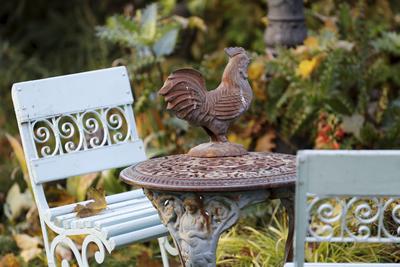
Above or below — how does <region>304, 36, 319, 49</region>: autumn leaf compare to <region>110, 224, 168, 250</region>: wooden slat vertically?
above

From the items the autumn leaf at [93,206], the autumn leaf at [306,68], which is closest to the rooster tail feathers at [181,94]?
the autumn leaf at [93,206]

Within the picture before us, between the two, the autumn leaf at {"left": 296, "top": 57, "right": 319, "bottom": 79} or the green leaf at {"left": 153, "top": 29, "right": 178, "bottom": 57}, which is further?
the green leaf at {"left": 153, "top": 29, "right": 178, "bottom": 57}

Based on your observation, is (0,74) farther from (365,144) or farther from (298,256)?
(298,256)

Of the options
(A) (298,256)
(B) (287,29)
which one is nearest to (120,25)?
(B) (287,29)

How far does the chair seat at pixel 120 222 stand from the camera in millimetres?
3492

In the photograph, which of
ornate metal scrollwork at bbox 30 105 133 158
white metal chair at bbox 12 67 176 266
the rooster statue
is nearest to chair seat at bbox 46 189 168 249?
white metal chair at bbox 12 67 176 266

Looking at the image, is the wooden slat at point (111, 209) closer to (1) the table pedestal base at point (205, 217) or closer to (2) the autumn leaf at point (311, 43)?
(1) the table pedestal base at point (205, 217)

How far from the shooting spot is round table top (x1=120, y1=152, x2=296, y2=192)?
9.75 feet

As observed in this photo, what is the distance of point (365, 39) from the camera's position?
550 cm

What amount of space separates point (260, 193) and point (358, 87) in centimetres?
244

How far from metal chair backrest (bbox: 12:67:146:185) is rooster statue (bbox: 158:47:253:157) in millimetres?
729

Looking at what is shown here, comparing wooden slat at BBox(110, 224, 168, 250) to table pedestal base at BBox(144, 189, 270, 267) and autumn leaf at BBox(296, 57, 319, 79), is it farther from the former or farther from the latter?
autumn leaf at BBox(296, 57, 319, 79)

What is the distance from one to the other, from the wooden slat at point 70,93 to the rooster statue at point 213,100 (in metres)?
0.79

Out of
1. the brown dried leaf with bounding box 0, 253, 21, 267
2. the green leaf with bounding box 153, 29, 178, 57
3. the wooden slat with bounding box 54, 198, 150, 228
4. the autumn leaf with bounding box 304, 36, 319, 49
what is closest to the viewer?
the wooden slat with bounding box 54, 198, 150, 228
